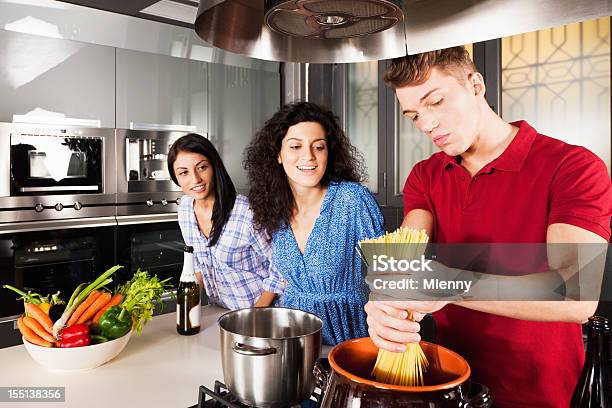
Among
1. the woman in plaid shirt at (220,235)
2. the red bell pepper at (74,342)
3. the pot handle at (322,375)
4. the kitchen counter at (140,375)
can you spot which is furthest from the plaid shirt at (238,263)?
the pot handle at (322,375)

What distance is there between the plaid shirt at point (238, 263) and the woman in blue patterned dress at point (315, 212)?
0.11m

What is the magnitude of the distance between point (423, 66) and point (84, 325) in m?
0.89

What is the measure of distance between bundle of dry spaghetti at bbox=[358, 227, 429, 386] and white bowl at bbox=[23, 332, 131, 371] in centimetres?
66

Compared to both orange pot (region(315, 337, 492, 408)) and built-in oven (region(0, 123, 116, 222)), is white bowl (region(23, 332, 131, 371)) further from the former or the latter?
built-in oven (region(0, 123, 116, 222))

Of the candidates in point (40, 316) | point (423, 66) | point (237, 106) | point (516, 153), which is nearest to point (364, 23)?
point (423, 66)

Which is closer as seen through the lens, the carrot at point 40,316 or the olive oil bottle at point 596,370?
the olive oil bottle at point 596,370

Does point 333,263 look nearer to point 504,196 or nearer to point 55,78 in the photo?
point 504,196

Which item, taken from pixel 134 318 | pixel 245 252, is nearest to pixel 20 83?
pixel 245 252

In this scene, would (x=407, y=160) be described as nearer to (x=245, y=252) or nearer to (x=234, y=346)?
(x=245, y=252)

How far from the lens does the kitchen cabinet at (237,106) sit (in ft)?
9.67

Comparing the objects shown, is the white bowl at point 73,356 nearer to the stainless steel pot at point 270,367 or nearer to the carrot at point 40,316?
the carrot at point 40,316

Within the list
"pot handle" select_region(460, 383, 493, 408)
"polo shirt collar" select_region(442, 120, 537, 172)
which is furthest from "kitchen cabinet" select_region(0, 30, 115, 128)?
Answer: "pot handle" select_region(460, 383, 493, 408)

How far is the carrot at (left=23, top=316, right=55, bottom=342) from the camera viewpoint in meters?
1.06

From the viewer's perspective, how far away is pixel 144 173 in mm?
2674
